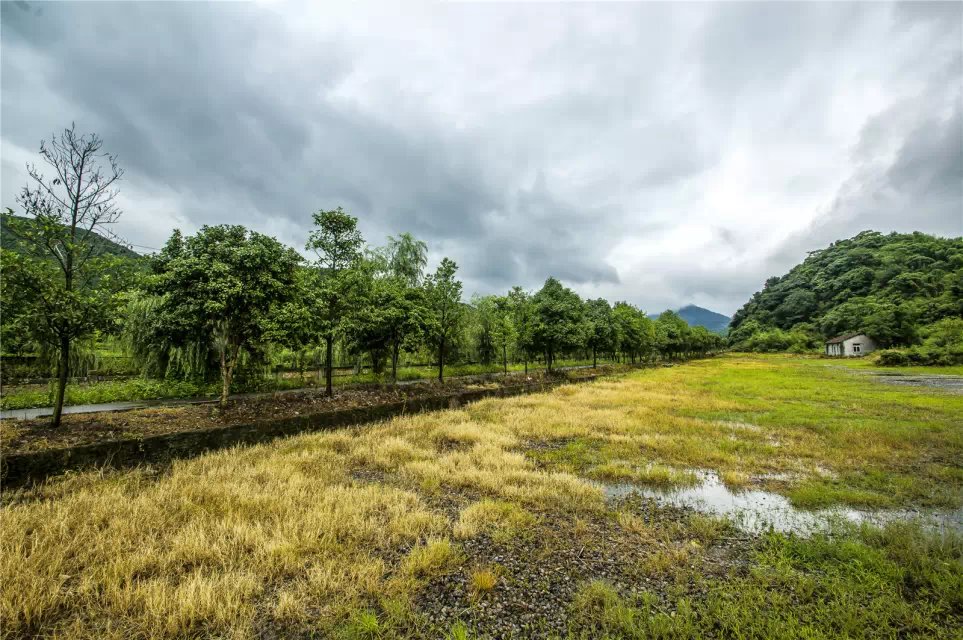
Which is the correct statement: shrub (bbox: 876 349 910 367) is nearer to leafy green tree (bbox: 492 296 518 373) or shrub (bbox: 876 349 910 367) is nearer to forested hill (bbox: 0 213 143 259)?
leafy green tree (bbox: 492 296 518 373)

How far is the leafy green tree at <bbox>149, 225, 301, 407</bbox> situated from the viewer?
12.7m

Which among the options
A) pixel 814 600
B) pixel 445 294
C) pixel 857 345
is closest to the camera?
pixel 814 600

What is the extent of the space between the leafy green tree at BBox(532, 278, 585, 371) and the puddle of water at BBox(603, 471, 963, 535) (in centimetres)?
2543

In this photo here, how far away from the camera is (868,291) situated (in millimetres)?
111688

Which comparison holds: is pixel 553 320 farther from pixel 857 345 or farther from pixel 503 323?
pixel 857 345

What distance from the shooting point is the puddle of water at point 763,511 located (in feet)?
21.3

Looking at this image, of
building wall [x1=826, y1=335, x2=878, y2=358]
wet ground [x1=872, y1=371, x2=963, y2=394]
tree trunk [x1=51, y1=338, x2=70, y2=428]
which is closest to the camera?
tree trunk [x1=51, y1=338, x2=70, y2=428]

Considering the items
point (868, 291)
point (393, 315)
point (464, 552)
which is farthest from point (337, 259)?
point (868, 291)

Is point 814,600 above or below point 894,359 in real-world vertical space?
below

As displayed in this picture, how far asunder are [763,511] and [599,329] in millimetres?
39881

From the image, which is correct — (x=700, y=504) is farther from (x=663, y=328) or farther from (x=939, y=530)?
(x=663, y=328)

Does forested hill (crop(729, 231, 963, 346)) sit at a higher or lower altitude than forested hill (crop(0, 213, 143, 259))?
higher

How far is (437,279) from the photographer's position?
87.4ft

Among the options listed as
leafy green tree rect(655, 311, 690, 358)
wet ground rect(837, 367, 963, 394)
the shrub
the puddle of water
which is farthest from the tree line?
the shrub
